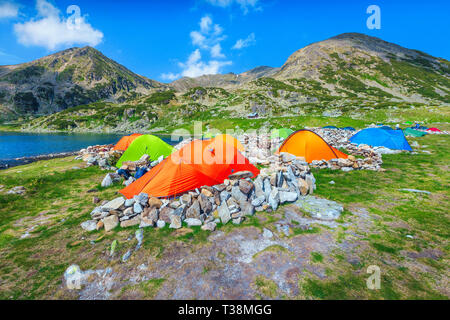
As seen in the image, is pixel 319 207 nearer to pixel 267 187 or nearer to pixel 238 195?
pixel 267 187

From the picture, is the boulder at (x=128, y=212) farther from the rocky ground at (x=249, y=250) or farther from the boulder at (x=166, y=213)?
the boulder at (x=166, y=213)

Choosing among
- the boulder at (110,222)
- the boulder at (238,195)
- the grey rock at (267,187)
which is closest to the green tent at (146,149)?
the boulder at (110,222)

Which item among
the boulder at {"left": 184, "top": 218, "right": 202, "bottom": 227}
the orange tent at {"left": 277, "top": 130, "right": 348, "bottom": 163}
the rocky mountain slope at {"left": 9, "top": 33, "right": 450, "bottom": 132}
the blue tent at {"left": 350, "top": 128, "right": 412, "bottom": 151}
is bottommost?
the boulder at {"left": 184, "top": 218, "right": 202, "bottom": 227}

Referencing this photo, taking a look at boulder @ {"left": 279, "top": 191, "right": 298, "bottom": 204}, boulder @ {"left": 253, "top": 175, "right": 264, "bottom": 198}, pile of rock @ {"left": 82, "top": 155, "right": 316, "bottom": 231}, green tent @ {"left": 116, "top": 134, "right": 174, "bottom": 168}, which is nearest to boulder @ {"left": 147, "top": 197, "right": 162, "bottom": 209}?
pile of rock @ {"left": 82, "top": 155, "right": 316, "bottom": 231}

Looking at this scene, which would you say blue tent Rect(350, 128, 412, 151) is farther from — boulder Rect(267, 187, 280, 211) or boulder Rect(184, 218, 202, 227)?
boulder Rect(184, 218, 202, 227)

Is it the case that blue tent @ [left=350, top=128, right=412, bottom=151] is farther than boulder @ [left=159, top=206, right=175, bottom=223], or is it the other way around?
blue tent @ [left=350, top=128, right=412, bottom=151]

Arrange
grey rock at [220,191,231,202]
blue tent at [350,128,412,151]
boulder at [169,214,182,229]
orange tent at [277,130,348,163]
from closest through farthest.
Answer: boulder at [169,214,182,229], grey rock at [220,191,231,202], orange tent at [277,130,348,163], blue tent at [350,128,412,151]
